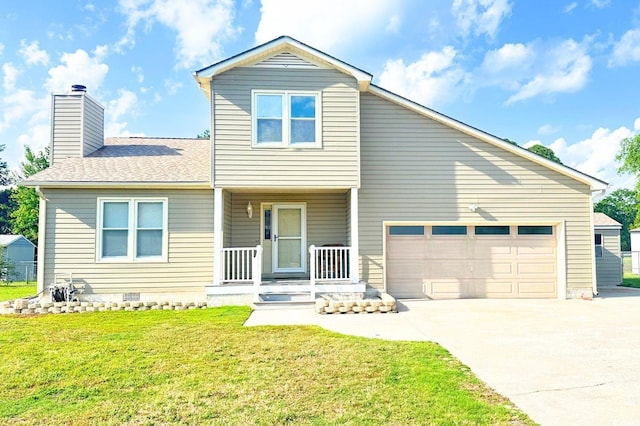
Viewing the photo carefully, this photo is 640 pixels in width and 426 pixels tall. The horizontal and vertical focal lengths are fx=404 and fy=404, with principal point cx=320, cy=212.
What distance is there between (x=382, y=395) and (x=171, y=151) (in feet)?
34.6

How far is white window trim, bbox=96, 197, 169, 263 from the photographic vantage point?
10094 mm

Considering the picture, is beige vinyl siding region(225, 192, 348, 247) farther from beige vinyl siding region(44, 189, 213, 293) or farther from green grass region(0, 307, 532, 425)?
green grass region(0, 307, 532, 425)

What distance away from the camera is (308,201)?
38.4 ft

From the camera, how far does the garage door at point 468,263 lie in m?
10.8

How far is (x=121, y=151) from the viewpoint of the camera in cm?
1209

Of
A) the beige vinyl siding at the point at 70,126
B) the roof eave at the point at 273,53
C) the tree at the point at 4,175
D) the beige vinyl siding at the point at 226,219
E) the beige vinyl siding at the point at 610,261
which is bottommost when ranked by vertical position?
the beige vinyl siding at the point at 610,261

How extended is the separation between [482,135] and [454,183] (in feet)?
4.85

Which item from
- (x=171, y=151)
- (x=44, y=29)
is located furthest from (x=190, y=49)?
(x=44, y=29)

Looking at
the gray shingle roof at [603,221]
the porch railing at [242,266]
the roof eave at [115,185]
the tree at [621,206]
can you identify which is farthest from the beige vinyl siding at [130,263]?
the tree at [621,206]

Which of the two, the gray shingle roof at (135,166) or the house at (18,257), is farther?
the house at (18,257)

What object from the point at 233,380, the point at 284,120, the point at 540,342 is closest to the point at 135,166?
the point at 284,120

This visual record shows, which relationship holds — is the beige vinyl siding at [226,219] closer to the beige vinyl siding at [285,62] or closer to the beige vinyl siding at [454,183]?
the beige vinyl siding at [285,62]

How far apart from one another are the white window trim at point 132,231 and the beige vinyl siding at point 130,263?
0.26 feet

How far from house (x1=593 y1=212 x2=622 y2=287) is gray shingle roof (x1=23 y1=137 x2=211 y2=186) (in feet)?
47.8
